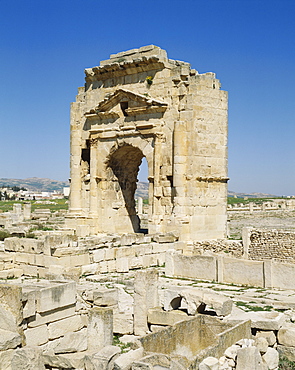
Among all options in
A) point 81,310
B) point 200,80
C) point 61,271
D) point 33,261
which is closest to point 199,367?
point 81,310

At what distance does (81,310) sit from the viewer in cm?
936

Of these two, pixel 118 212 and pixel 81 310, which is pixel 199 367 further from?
pixel 118 212

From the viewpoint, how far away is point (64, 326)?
29.2 feet

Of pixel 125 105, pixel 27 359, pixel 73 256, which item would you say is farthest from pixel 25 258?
pixel 27 359

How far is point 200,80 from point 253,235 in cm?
604

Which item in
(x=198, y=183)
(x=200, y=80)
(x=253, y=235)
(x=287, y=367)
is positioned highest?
(x=200, y=80)

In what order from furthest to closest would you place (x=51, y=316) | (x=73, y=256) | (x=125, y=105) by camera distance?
(x=125, y=105) < (x=73, y=256) < (x=51, y=316)

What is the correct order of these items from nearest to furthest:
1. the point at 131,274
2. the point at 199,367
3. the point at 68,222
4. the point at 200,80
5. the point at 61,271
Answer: the point at 199,367, the point at 61,271, the point at 131,274, the point at 200,80, the point at 68,222

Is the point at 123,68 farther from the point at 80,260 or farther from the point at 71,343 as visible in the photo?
the point at 71,343

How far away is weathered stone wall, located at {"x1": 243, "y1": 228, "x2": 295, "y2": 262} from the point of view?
60.0 ft

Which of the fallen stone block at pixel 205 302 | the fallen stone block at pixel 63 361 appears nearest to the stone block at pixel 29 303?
the fallen stone block at pixel 63 361

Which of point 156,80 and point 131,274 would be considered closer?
point 131,274

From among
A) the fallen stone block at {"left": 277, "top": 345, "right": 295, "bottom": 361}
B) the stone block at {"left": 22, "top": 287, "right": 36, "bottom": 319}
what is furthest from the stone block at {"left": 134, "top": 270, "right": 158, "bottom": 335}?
the fallen stone block at {"left": 277, "top": 345, "right": 295, "bottom": 361}

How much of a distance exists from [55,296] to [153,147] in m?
10.9
